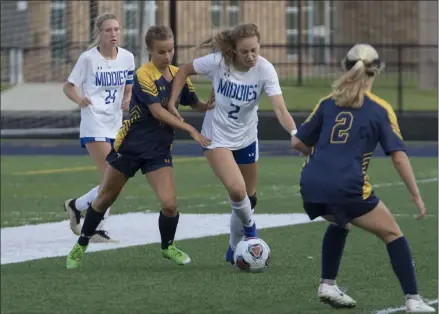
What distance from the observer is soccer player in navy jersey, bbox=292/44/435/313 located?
8492mm

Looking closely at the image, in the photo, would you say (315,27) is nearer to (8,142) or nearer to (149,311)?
(8,142)

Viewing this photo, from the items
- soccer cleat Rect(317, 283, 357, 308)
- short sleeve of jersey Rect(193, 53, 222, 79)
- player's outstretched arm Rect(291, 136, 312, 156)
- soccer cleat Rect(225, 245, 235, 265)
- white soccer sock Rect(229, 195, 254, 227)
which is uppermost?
short sleeve of jersey Rect(193, 53, 222, 79)

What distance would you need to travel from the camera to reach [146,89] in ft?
35.1

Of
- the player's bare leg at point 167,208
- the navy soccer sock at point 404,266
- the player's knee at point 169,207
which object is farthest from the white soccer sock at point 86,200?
the navy soccer sock at point 404,266

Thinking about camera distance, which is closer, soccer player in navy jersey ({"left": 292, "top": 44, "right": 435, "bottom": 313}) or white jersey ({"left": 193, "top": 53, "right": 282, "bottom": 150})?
soccer player in navy jersey ({"left": 292, "top": 44, "right": 435, "bottom": 313})

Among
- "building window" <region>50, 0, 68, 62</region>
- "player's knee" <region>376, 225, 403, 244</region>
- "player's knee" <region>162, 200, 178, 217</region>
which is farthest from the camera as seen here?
"building window" <region>50, 0, 68, 62</region>

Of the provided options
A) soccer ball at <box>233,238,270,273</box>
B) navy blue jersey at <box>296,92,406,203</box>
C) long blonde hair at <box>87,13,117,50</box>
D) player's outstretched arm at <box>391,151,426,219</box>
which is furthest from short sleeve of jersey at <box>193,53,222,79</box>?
player's outstretched arm at <box>391,151,426,219</box>

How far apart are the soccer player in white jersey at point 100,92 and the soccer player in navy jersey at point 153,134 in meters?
1.46

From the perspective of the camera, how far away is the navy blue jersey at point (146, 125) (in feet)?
35.3

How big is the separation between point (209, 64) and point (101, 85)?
1987 millimetres

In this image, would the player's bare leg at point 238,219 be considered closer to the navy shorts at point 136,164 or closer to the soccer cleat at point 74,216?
the navy shorts at point 136,164

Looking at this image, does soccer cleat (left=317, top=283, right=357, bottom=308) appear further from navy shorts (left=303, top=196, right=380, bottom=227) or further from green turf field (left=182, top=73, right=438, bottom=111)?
green turf field (left=182, top=73, right=438, bottom=111)

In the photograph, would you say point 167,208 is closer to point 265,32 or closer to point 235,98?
point 235,98

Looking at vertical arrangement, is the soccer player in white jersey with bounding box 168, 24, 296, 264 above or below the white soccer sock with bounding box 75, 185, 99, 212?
above
